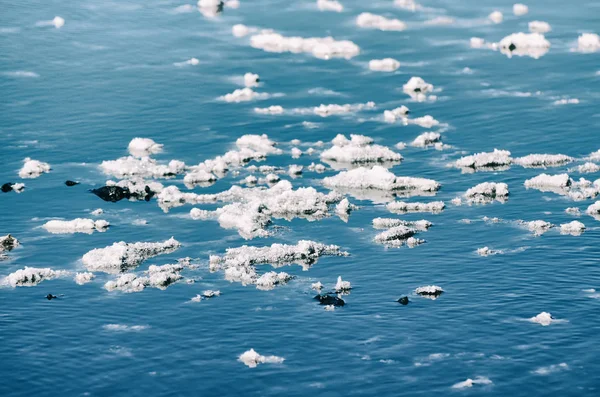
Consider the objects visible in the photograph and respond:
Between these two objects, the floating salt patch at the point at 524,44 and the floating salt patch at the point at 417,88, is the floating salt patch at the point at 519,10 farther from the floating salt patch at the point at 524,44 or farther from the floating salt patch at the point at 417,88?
the floating salt patch at the point at 417,88

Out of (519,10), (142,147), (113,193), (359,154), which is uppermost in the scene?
(519,10)

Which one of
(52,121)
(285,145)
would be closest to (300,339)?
(285,145)

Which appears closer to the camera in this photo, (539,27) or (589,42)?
(589,42)

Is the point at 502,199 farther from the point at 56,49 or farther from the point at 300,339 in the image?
the point at 56,49

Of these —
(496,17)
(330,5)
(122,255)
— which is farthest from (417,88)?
(122,255)

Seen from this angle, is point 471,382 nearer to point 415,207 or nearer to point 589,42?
point 415,207

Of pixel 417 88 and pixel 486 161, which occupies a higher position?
pixel 417 88

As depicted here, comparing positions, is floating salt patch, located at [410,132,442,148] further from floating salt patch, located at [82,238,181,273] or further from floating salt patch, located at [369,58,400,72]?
floating salt patch, located at [82,238,181,273]
